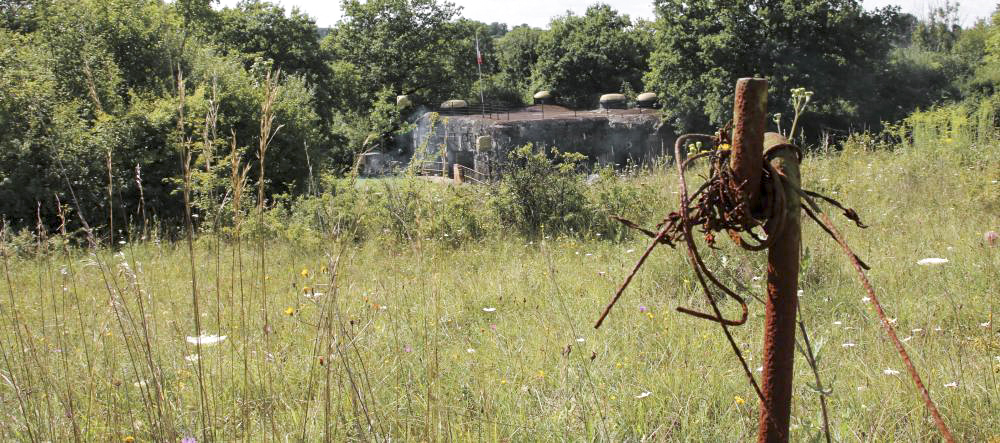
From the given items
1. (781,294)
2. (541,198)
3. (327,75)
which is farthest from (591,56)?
(781,294)

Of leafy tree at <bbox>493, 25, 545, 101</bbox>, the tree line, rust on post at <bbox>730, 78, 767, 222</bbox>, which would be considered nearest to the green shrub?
the tree line

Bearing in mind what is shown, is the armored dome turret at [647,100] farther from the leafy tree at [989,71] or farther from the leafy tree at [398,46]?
the leafy tree at [398,46]

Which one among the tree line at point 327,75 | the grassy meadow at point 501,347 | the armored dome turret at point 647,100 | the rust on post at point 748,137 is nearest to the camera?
the rust on post at point 748,137

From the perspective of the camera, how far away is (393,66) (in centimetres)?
3803

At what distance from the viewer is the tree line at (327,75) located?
30.8 ft

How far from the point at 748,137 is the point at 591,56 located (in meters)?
39.2

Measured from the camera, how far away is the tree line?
938 centimetres

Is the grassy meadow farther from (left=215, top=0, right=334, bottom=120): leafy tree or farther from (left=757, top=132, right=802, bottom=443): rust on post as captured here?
(left=215, top=0, right=334, bottom=120): leafy tree

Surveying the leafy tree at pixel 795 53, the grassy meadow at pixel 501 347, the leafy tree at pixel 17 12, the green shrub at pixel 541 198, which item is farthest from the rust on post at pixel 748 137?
the leafy tree at pixel 795 53

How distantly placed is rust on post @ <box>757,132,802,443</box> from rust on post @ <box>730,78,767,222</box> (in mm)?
42

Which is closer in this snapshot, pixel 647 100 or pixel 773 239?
pixel 773 239

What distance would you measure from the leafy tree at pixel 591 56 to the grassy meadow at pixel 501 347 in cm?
3316

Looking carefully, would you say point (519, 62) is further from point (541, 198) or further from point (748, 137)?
point (748, 137)

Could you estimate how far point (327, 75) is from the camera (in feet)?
109
